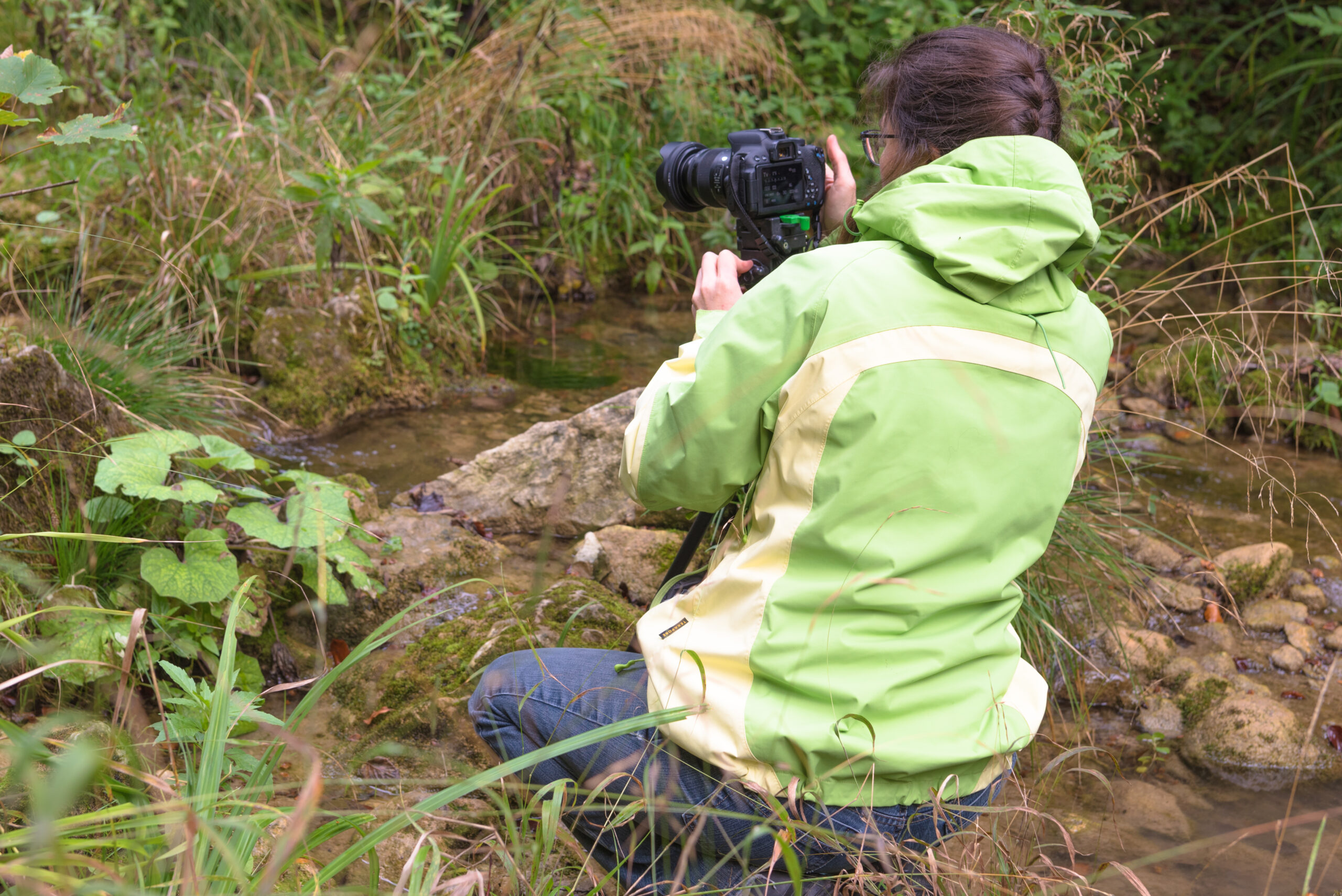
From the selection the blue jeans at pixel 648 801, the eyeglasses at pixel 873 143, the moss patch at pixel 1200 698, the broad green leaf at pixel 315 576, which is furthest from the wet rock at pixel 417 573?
the moss patch at pixel 1200 698

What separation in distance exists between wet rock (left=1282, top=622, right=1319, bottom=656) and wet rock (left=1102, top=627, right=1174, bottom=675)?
435 millimetres

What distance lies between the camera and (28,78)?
4.62ft

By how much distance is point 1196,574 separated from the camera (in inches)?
109

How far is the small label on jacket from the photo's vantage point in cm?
138

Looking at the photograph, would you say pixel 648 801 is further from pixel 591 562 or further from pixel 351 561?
pixel 591 562

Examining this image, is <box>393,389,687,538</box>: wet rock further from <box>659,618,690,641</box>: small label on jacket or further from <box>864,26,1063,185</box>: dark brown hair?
<box>864,26,1063,185</box>: dark brown hair

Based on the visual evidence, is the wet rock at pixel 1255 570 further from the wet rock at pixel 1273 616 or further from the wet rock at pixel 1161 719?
the wet rock at pixel 1161 719

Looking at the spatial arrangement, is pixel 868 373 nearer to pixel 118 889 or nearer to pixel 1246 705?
pixel 118 889

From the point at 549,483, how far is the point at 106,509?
1283mm

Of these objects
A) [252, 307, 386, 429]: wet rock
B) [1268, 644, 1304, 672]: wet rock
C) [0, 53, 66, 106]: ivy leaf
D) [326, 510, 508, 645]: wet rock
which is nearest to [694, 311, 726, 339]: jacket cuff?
[0, 53, 66, 106]: ivy leaf

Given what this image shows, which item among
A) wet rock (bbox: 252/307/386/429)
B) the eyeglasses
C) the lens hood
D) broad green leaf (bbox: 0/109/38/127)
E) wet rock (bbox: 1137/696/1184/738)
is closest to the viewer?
broad green leaf (bbox: 0/109/38/127)

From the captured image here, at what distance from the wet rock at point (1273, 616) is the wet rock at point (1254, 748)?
50 cm

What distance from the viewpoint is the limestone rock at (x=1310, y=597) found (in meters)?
3.09

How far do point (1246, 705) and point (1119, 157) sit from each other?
1403mm
